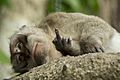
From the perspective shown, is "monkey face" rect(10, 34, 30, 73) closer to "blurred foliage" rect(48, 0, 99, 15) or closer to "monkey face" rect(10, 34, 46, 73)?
"monkey face" rect(10, 34, 46, 73)

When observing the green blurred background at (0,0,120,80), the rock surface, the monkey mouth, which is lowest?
the rock surface

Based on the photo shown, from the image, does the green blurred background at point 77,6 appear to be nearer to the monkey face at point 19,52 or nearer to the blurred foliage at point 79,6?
the blurred foliage at point 79,6

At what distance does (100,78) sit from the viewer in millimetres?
3492

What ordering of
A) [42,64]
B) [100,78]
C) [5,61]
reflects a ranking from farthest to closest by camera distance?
1. [5,61]
2. [42,64]
3. [100,78]

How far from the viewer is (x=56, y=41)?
13.6 ft

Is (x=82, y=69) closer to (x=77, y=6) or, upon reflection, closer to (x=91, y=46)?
(x=91, y=46)

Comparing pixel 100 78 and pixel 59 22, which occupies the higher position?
pixel 59 22

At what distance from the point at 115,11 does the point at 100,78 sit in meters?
6.84

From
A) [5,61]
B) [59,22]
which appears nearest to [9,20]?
[5,61]

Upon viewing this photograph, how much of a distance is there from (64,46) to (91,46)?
0.22 metres

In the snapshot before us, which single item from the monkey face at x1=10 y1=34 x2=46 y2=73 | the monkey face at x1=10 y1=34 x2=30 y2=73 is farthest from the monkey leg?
the monkey face at x1=10 y1=34 x2=30 y2=73

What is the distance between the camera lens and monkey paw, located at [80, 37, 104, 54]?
412cm

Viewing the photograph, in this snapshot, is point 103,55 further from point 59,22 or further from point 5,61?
point 5,61

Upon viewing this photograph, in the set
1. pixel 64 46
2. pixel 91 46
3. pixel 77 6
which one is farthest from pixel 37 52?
pixel 77 6
